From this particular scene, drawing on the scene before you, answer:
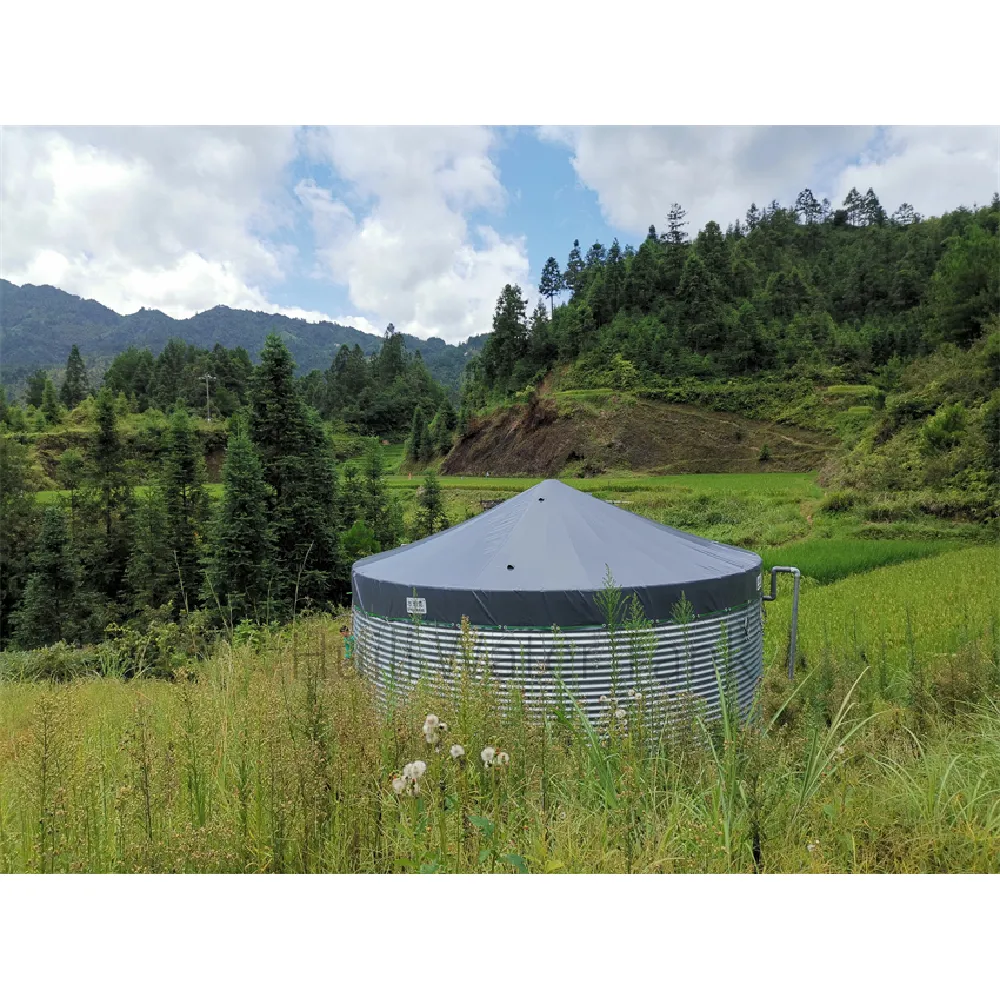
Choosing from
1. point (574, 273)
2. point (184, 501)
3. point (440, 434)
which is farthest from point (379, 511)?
point (574, 273)

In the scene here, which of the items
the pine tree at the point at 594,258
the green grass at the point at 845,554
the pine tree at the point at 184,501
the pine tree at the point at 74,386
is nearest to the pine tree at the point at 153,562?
the pine tree at the point at 184,501

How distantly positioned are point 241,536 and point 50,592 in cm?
656

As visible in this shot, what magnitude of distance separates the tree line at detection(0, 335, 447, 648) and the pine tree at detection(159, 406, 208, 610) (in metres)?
0.03

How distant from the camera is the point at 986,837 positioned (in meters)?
2.66

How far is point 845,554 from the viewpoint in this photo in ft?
46.6

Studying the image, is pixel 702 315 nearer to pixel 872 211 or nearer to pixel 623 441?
pixel 623 441

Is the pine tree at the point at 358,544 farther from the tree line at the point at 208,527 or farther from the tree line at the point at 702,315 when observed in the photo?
the tree line at the point at 702,315

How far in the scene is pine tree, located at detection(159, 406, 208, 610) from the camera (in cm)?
1562

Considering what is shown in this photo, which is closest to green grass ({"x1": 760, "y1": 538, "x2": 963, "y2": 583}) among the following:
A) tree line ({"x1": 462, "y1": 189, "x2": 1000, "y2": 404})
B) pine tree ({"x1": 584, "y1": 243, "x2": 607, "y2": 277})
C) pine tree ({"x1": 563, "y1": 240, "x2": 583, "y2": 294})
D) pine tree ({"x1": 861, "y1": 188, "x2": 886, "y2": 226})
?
tree line ({"x1": 462, "y1": 189, "x2": 1000, "y2": 404})

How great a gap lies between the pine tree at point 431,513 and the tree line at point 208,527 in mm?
36

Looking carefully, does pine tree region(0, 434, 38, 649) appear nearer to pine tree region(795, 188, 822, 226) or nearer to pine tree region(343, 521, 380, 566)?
pine tree region(343, 521, 380, 566)

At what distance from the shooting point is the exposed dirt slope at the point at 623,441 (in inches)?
1325

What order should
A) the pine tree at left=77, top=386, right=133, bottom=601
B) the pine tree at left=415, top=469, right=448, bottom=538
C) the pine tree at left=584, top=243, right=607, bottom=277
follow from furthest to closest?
the pine tree at left=584, top=243, right=607, bottom=277, the pine tree at left=77, top=386, right=133, bottom=601, the pine tree at left=415, top=469, right=448, bottom=538
